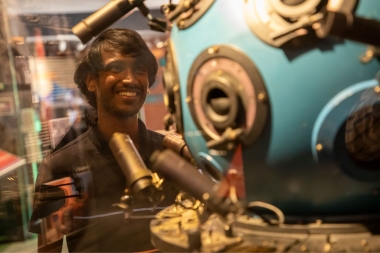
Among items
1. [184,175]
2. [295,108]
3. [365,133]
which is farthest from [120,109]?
[365,133]

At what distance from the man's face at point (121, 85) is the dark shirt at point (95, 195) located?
95 mm

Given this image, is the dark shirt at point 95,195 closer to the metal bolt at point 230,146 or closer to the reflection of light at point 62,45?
the reflection of light at point 62,45

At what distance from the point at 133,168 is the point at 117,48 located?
0.49 metres

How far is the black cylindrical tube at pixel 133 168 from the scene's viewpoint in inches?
47.2

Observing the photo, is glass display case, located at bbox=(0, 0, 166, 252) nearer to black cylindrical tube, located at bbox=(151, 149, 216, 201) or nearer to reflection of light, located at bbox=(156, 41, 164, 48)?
reflection of light, located at bbox=(156, 41, 164, 48)

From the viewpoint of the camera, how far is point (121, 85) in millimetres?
1478

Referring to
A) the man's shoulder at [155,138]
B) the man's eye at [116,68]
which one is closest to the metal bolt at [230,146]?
the man's shoulder at [155,138]

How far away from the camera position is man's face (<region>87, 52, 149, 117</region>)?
1.47m

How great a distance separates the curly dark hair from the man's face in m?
0.02

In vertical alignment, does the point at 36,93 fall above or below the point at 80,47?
below

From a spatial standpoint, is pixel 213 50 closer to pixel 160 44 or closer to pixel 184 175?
pixel 184 175

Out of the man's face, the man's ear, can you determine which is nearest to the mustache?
the man's face

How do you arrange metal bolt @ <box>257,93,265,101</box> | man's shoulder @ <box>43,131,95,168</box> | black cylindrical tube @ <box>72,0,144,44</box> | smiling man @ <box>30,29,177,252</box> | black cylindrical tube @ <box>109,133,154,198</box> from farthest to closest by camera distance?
man's shoulder @ <box>43,131,95,168</box>
smiling man @ <box>30,29,177,252</box>
black cylindrical tube @ <box>72,0,144,44</box>
black cylindrical tube @ <box>109,133,154,198</box>
metal bolt @ <box>257,93,265,101</box>

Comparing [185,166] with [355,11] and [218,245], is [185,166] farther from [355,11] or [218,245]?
[355,11]
